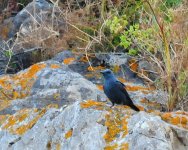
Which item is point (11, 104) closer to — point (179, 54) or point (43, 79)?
point (43, 79)

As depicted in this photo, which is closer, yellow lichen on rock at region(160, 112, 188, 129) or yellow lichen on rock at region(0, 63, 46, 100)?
yellow lichen on rock at region(160, 112, 188, 129)

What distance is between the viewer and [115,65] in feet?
24.9

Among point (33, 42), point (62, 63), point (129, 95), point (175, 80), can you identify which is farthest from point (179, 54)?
point (33, 42)

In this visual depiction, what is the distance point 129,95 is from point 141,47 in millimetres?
964

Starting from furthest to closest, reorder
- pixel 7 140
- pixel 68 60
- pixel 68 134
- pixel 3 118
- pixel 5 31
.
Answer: pixel 5 31
pixel 68 60
pixel 3 118
pixel 7 140
pixel 68 134

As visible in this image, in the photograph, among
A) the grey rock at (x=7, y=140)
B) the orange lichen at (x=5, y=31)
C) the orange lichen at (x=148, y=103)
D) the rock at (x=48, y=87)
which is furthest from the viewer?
the orange lichen at (x=5, y=31)

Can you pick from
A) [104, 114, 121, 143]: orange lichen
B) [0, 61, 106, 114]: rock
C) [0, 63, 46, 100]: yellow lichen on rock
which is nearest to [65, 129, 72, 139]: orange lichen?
[104, 114, 121, 143]: orange lichen

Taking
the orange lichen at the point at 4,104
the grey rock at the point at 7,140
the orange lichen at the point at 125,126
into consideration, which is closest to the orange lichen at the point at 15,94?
the orange lichen at the point at 4,104

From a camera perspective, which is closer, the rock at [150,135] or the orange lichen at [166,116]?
the rock at [150,135]

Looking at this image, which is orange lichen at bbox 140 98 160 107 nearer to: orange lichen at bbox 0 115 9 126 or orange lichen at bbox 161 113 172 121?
orange lichen at bbox 161 113 172 121

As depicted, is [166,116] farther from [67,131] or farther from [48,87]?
[48,87]

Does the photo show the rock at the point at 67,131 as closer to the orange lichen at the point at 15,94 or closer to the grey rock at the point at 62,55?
the orange lichen at the point at 15,94

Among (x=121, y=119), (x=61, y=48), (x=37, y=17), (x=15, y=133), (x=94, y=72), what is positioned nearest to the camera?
(x=121, y=119)

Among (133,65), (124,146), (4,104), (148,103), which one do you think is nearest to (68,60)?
(133,65)
